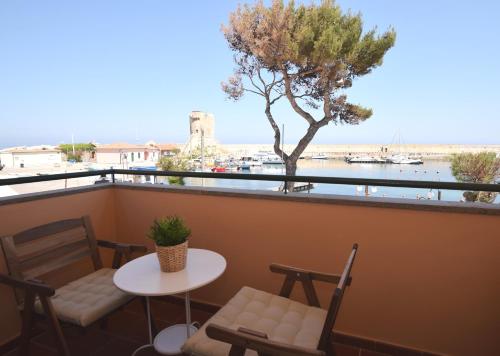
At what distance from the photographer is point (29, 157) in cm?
1016

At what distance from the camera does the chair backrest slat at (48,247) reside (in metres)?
1.59

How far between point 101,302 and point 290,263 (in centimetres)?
116

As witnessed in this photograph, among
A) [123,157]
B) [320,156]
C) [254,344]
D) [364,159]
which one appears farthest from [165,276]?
[364,159]

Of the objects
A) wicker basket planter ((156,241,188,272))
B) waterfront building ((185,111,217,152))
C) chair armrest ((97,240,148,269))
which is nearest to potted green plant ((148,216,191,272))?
wicker basket planter ((156,241,188,272))

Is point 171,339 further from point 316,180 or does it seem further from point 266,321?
point 316,180

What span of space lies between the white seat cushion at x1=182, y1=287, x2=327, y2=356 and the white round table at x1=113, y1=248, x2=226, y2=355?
201 mm

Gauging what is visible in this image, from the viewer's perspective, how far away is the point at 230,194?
6.57 ft

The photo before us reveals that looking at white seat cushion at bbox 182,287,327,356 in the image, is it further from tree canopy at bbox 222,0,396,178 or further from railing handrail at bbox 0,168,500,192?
tree canopy at bbox 222,0,396,178

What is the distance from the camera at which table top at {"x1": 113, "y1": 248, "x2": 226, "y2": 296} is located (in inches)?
51.4

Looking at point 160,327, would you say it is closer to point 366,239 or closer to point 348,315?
point 348,315

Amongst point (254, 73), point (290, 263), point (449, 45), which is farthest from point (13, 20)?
point (449, 45)

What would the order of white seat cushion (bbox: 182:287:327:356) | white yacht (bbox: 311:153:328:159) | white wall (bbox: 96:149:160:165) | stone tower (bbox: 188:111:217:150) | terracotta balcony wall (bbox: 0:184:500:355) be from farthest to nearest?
1. stone tower (bbox: 188:111:217:150)
2. white yacht (bbox: 311:153:328:159)
3. white wall (bbox: 96:149:160:165)
4. terracotta balcony wall (bbox: 0:184:500:355)
5. white seat cushion (bbox: 182:287:327:356)

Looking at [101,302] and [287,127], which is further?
[287,127]

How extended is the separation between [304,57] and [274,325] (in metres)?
8.61
